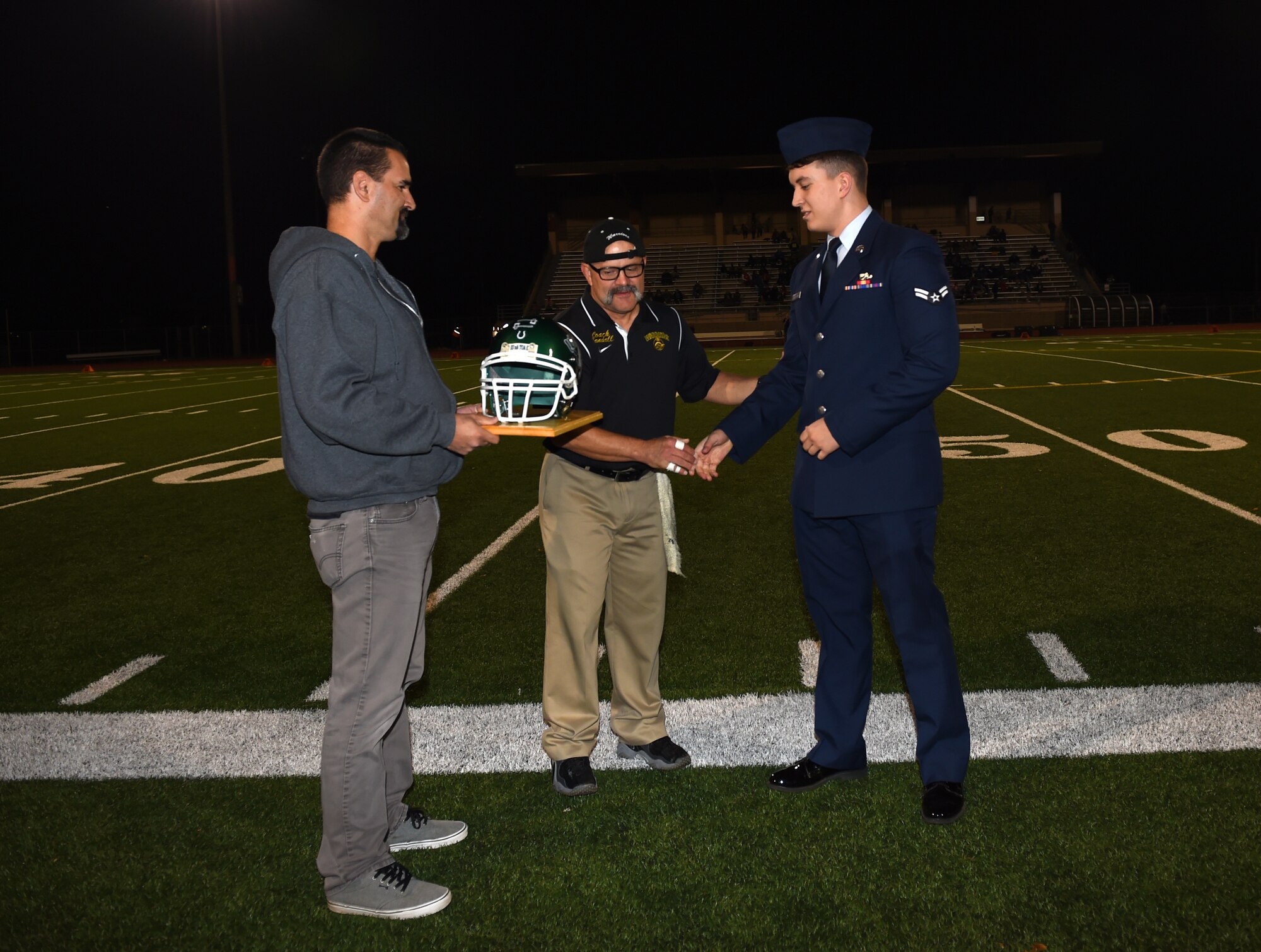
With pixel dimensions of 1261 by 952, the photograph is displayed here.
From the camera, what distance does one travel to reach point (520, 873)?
9.61 feet

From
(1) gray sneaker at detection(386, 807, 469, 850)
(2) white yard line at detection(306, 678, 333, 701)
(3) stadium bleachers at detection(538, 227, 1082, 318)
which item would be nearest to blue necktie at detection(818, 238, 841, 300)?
(1) gray sneaker at detection(386, 807, 469, 850)

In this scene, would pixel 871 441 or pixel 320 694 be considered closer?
pixel 871 441

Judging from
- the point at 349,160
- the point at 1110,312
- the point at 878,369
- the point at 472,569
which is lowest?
the point at 472,569

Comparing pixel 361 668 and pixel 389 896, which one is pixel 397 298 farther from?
pixel 389 896

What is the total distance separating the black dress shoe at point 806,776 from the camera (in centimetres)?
337

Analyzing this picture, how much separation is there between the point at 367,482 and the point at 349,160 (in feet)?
2.55

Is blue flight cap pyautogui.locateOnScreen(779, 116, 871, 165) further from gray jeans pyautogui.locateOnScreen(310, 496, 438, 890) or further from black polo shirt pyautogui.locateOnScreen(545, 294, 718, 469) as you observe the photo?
gray jeans pyautogui.locateOnScreen(310, 496, 438, 890)

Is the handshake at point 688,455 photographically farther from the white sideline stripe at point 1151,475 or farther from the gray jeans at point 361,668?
the white sideline stripe at point 1151,475

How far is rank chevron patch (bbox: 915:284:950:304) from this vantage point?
307 centimetres

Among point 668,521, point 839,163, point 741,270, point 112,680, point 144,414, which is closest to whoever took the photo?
point 839,163

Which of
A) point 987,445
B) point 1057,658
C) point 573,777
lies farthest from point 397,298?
point 987,445

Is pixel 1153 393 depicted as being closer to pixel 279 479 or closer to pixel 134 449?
pixel 279 479

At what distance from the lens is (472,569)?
21.2ft

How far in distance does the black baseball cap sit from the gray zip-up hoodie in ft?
2.89
